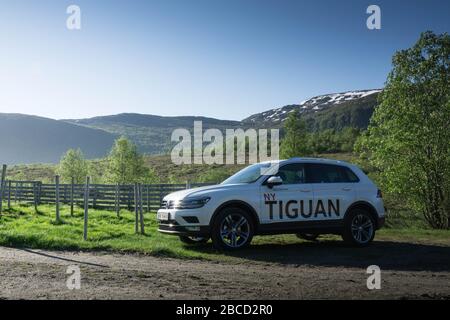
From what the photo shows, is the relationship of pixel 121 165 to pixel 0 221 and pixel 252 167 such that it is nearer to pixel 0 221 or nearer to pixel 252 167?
pixel 0 221

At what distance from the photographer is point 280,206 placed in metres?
10.7

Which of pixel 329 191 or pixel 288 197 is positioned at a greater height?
pixel 329 191

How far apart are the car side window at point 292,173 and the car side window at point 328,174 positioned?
0.15 meters

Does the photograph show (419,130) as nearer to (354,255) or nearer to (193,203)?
(354,255)

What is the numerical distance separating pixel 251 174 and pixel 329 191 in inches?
72.9

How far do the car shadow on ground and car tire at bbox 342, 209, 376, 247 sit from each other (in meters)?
0.19

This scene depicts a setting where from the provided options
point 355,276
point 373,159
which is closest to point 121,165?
point 373,159

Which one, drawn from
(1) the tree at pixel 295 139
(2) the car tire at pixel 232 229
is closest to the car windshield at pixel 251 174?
(2) the car tire at pixel 232 229

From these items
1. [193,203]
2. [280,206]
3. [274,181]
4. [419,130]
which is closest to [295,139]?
[419,130]

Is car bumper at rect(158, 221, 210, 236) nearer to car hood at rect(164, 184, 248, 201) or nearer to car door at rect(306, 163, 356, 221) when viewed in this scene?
car hood at rect(164, 184, 248, 201)

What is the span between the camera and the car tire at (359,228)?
36.7 feet

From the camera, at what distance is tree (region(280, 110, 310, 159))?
170ft

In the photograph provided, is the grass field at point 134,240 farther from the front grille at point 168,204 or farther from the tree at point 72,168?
the tree at point 72,168
